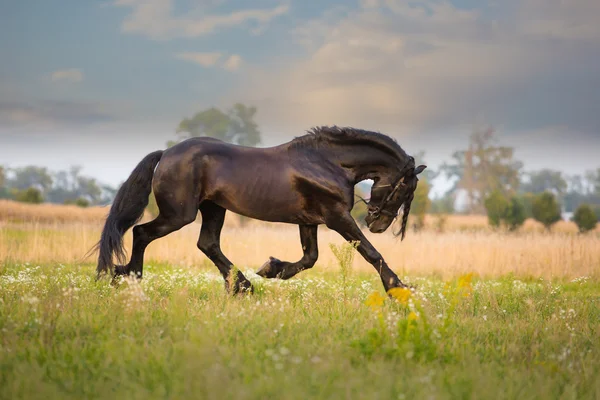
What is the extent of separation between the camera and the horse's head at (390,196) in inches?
264

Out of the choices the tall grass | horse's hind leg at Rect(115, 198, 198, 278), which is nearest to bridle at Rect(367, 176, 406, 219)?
horse's hind leg at Rect(115, 198, 198, 278)

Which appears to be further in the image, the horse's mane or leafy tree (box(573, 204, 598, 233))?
leafy tree (box(573, 204, 598, 233))

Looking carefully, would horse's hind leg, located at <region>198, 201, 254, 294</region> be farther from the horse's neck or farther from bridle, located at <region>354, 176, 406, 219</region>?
bridle, located at <region>354, 176, 406, 219</region>

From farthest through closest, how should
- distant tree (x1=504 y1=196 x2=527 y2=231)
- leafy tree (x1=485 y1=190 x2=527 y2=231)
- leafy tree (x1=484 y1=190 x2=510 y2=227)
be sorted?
leafy tree (x1=484 y1=190 x2=510 y2=227) → leafy tree (x1=485 y1=190 x2=527 y2=231) → distant tree (x1=504 y1=196 x2=527 y2=231)

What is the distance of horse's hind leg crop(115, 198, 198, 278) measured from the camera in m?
6.67

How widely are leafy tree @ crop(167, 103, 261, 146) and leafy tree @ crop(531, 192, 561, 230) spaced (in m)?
31.2

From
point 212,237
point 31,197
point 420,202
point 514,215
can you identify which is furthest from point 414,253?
point 31,197

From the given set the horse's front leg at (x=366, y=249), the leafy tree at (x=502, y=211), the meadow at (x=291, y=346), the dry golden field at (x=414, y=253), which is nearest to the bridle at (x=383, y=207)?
the horse's front leg at (x=366, y=249)

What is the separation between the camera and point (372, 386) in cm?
348

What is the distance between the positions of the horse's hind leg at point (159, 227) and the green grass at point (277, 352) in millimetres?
1001

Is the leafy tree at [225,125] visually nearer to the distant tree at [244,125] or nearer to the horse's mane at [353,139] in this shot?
the distant tree at [244,125]

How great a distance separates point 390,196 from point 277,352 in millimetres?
3155

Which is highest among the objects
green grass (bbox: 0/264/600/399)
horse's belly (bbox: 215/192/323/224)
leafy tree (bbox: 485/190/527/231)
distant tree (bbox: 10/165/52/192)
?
distant tree (bbox: 10/165/52/192)

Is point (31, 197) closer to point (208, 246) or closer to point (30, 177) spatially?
point (208, 246)
